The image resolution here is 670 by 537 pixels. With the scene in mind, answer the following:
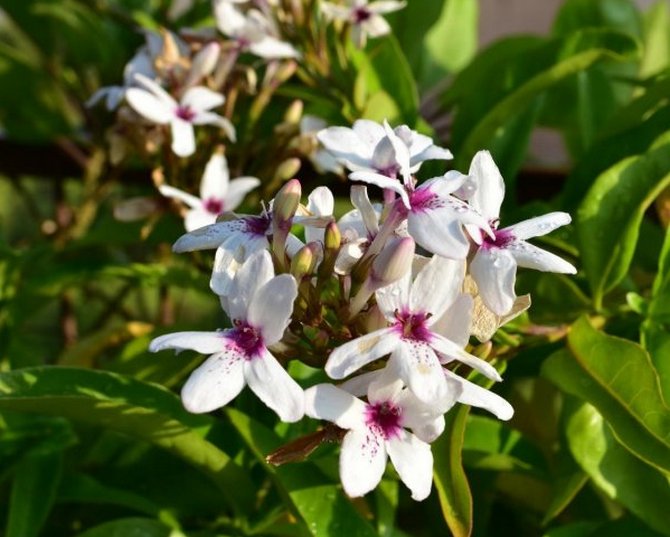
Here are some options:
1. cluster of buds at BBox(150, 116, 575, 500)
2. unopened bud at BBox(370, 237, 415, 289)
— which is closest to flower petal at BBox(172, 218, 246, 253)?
cluster of buds at BBox(150, 116, 575, 500)

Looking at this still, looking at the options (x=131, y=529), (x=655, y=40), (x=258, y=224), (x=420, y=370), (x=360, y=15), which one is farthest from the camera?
(x=655, y=40)

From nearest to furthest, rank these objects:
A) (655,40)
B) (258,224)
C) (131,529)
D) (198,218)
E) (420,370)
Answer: (420,370) → (258,224) → (131,529) → (198,218) → (655,40)

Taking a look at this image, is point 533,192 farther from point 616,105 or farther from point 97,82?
point 97,82

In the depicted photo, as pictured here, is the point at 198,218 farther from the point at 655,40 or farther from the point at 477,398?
the point at 655,40

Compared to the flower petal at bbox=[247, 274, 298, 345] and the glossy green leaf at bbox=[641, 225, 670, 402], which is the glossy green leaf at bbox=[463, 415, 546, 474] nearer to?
the glossy green leaf at bbox=[641, 225, 670, 402]

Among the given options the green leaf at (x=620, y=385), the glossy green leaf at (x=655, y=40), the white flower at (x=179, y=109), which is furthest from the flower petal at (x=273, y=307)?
the glossy green leaf at (x=655, y=40)

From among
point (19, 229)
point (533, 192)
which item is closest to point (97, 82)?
point (533, 192)

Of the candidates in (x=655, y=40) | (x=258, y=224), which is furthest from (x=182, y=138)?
(x=655, y=40)
